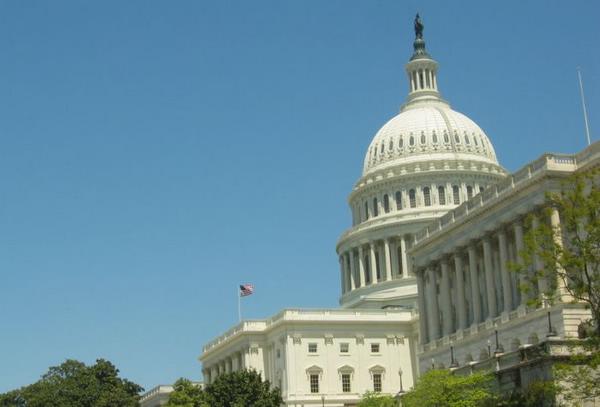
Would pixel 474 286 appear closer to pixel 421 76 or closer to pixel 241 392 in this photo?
pixel 241 392

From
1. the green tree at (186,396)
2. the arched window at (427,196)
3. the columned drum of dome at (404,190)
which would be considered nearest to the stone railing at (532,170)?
the green tree at (186,396)

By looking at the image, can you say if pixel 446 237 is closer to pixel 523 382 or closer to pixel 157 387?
pixel 523 382

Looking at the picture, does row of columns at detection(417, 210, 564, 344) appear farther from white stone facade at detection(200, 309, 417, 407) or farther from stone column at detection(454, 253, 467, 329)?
white stone facade at detection(200, 309, 417, 407)

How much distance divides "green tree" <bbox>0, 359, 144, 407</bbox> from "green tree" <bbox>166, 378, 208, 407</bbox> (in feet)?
62.5

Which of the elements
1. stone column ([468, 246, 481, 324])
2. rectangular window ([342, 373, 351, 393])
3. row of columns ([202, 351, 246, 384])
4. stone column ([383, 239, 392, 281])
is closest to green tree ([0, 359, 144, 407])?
row of columns ([202, 351, 246, 384])

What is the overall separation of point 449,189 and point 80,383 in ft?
214

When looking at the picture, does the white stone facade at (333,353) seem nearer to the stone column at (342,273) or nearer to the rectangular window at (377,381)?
the rectangular window at (377,381)

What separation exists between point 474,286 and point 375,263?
60.5 m

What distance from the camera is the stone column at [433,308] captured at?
121 m

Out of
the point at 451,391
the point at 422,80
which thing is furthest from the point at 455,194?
the point at 451,391

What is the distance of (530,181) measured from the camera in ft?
319

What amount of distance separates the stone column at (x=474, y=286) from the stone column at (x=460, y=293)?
2.30 meters

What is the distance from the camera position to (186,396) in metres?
116

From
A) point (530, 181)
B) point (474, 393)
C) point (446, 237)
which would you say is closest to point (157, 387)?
point (446, 237)
